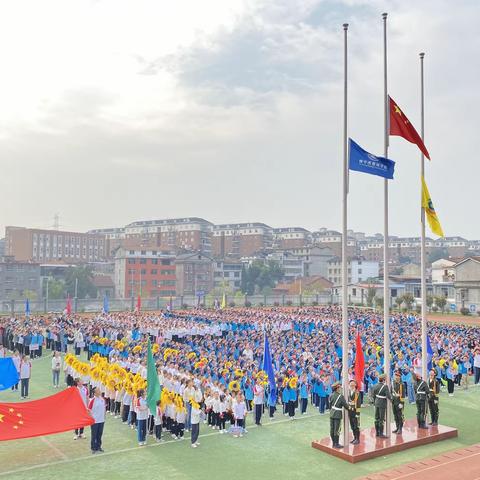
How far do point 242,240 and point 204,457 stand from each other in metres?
129

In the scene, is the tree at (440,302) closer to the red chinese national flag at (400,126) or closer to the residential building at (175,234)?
the red chinese national flag at (400,126)

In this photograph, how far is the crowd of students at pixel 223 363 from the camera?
14.2 meters

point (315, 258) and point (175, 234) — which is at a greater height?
point (175, 234)

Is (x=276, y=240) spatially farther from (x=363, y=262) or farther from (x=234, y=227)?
(x=363, y=262)

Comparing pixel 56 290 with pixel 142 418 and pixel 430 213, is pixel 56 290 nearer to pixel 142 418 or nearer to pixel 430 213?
pixel 142 418

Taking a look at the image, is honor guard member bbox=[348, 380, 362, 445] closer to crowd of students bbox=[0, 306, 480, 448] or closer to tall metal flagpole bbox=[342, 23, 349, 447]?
tall metal flagpole bbox=[342, 23, 349, 447]

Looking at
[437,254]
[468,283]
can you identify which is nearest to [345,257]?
[468,283]

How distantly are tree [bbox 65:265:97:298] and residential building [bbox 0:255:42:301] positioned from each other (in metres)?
4.51

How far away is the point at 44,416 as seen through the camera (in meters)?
11.9

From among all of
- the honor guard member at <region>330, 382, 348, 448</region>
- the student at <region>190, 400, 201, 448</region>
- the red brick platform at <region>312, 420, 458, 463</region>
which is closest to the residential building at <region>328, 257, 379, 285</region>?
the red brick platform at <region>312, 420, 458, 463</region>

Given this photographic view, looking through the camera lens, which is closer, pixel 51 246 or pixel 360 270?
pixel 360 270

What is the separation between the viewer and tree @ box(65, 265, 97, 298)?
83812mm

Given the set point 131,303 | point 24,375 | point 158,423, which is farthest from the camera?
point 131,303

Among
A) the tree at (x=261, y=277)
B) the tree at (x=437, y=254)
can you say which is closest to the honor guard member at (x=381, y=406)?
the tree at (x=261, y=277)
